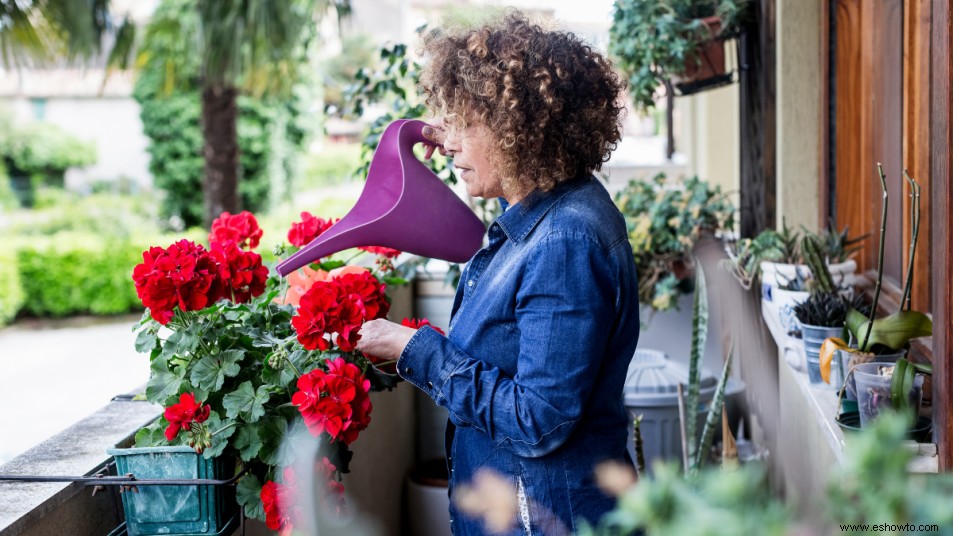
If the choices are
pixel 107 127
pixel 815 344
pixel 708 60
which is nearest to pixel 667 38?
pixel 708 60

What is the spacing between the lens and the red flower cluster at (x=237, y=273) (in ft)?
4.87

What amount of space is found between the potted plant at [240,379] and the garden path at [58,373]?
17.8ft

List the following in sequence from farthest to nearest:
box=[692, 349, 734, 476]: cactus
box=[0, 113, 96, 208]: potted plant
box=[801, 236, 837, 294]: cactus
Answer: box=[0, 113, 96, 208]: potted plant
box=[692, 349, 734, 476]: cactus
box=[801, 236, 837, 294]: cactus

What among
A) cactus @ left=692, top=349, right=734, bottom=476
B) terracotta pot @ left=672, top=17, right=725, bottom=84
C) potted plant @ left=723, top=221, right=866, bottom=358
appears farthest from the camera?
terracotta pot @ left=672, top=17, right=725, bottom=84

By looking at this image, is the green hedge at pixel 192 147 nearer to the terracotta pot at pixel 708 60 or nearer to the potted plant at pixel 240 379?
the terracotta pot at pixel 708 60

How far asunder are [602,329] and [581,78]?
38 centimetres

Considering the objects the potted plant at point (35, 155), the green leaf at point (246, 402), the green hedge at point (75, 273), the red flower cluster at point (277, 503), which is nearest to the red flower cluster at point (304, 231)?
the green leaf at point (246, 402)

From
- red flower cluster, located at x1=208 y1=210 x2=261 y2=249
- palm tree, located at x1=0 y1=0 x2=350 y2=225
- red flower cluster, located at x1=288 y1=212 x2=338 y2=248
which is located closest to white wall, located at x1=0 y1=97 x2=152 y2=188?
palm tree, located at x1=0 y1=0 x2=350 y2=225

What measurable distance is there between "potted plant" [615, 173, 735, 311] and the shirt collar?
2154 millimetres

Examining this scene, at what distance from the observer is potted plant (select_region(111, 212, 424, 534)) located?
140cm

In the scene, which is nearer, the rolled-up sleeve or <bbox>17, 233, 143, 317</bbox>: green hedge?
the rolled-up sleeve

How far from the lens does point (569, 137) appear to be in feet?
4.51

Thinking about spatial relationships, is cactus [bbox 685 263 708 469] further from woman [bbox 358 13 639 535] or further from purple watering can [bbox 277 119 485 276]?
woman [bbox 358 13 639 535]

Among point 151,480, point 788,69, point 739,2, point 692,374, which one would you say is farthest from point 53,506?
point 739,2
